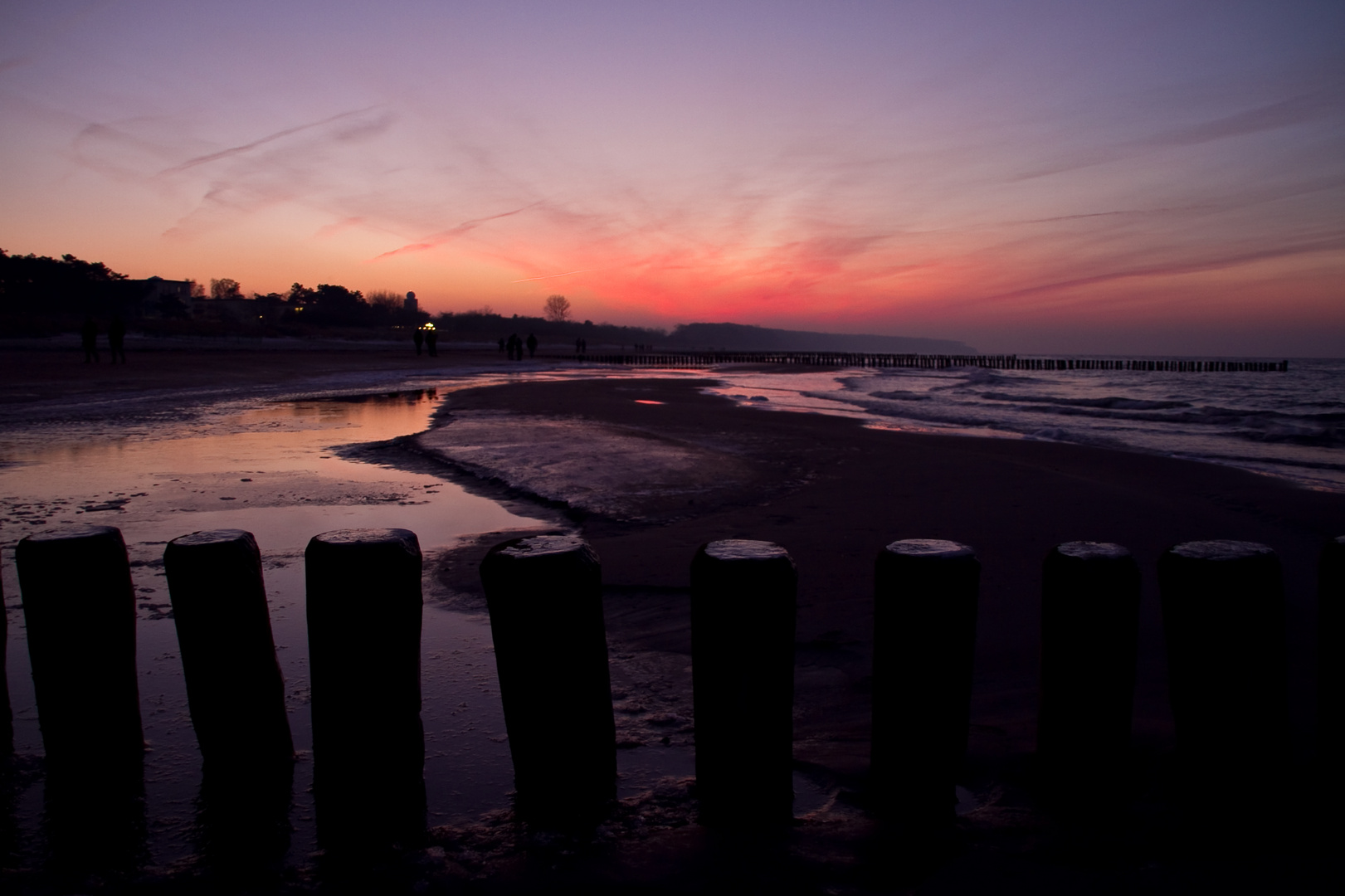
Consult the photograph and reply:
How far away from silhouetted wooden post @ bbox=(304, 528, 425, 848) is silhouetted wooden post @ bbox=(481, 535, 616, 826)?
27 centimetres

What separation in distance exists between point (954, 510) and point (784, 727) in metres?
5.12

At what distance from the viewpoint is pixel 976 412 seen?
20.2 m

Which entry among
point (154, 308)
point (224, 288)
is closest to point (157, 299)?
point (154, 308)

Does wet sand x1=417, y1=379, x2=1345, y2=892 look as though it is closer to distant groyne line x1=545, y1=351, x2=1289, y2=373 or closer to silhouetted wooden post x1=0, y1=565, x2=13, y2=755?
silhouetted wooden post x1=0, y1=565, x2=13, y2=755

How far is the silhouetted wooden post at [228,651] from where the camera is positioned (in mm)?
2250

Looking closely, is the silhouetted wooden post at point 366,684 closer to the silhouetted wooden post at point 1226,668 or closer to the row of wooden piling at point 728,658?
the row of wooden piling at point 728,658

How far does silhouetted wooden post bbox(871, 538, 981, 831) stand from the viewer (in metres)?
2.05

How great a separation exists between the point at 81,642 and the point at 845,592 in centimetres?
351

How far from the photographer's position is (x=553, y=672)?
2.12m

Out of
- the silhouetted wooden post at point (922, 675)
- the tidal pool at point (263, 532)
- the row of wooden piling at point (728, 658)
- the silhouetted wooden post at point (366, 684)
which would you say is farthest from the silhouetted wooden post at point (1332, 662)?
the silhouetted wooden post at point (366, 684)

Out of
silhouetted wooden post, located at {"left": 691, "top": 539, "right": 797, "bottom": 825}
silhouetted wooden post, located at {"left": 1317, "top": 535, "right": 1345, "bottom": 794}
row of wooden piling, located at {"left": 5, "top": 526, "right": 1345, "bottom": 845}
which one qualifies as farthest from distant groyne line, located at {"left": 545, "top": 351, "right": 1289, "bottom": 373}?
silhouetted wooden post, located at {"left": 1317, "top": 535, "right": 1345, "bottom": 794}

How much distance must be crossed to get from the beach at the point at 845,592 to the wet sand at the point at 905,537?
1cm

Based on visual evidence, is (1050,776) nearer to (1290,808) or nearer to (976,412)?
(1290,808)

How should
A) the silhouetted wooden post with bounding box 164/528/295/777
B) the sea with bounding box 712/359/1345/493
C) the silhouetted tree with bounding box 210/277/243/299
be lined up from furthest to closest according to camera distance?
the silhouetted tree with bounding box 210/277/243/299 → the sea with bounding box 712/359/1345/493 → the silhouetted wooden post with bounding box 164/528/295/777
